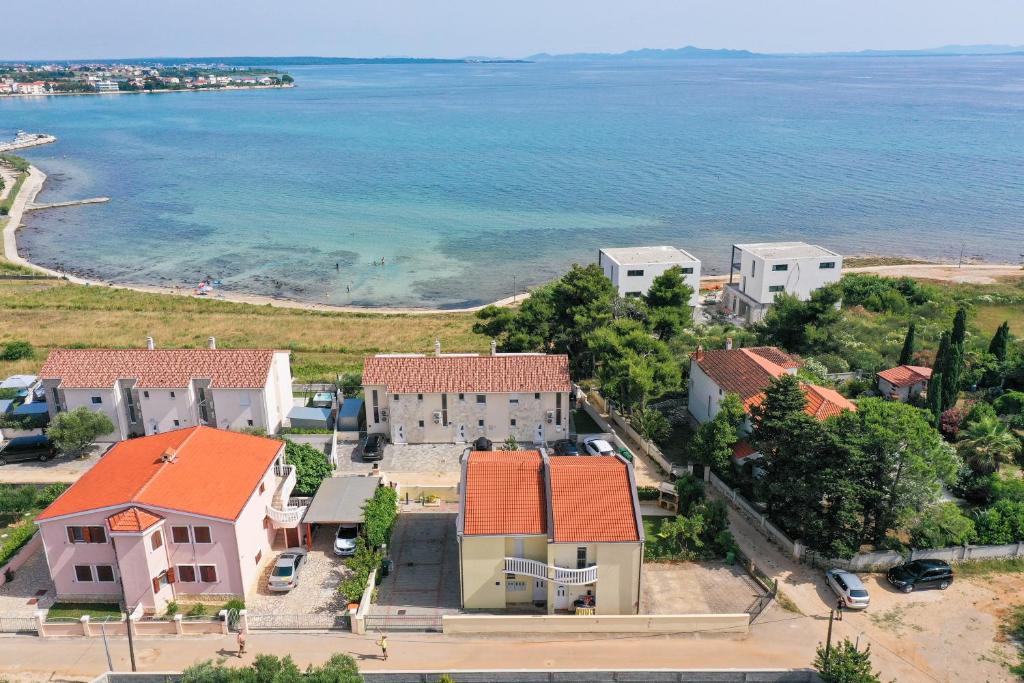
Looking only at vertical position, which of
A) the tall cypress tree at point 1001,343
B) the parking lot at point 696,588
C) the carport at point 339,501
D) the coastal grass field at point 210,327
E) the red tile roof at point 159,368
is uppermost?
the red tile roof at point 159,368

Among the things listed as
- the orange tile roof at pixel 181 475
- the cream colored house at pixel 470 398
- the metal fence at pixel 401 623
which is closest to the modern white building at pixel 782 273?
the cream colored house at pixel 470 398

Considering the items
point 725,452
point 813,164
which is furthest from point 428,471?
point 813,164

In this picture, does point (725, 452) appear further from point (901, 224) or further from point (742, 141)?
point (742, 141)

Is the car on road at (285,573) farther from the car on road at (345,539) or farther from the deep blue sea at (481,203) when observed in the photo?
the deep blue sea at (481,203)

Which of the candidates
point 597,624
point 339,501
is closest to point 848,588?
point 597,624

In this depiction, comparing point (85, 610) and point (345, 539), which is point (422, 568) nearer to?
point (345, 539)
